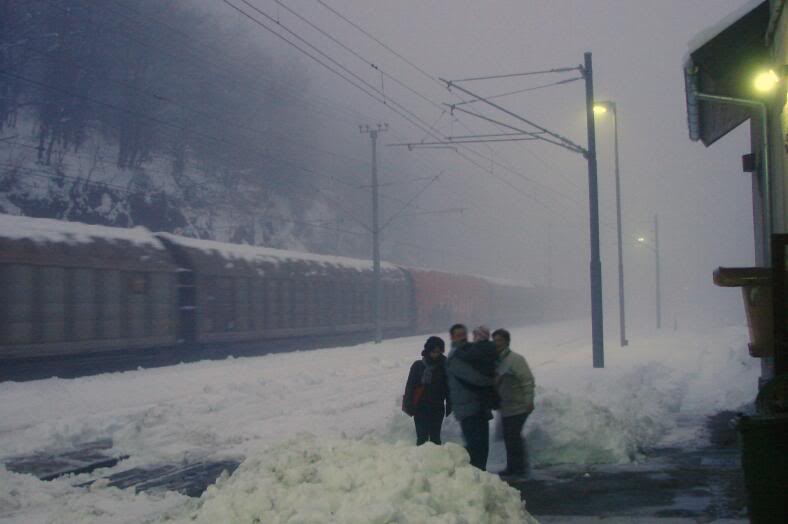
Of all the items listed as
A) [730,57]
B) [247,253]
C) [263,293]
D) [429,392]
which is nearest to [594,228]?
[730,57]

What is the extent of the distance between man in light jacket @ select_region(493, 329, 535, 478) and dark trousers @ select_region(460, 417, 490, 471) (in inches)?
25.3

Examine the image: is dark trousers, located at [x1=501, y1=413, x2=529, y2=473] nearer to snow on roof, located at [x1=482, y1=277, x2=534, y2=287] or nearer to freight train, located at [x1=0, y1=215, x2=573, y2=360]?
freight train, located at [x1=0, y1=215, x2=573, y2=360]

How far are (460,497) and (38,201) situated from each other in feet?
128

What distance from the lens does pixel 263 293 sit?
2511 centimetres

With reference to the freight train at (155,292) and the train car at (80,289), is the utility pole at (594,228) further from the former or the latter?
the train car at (80,289)

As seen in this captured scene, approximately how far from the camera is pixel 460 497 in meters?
5.09

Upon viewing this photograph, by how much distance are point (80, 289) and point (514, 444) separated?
13052 mm

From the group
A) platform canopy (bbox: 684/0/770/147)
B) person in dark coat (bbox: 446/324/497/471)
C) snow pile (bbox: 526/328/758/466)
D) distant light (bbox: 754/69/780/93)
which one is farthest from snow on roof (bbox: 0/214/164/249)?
distant light (bbox: 754/69/780/93)

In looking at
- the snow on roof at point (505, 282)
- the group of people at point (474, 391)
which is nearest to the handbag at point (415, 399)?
the group of people at point (474, 391)

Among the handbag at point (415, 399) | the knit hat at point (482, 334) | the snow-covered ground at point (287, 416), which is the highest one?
the knit hat at point (482, 334)

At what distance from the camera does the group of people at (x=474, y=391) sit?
760 centimetres

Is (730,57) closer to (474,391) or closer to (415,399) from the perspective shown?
(474,391)

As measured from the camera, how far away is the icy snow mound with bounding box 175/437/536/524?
4754mm

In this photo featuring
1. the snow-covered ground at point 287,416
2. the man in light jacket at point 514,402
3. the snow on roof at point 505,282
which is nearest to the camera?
the snow-covered ground at point 287,416
